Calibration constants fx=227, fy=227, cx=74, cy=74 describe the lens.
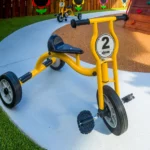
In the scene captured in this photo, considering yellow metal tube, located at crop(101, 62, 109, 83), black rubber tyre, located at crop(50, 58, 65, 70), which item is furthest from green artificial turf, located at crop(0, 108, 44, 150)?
black rubber tyre, located at crop(50, 58, 65, 70)

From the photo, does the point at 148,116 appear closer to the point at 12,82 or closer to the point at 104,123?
the point at 104,123

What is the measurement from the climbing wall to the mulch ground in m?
0.25

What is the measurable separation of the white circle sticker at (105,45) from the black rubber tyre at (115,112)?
1.10 ft

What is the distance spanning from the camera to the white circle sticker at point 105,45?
6.76 ft

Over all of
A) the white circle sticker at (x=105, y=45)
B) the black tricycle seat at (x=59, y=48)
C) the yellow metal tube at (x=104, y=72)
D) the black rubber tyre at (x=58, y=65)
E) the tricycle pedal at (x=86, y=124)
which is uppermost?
the white circle sticker at (x=105, y=45)

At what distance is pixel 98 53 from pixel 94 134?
800mm

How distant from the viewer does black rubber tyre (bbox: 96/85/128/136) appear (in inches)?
80.3

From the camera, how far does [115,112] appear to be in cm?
207

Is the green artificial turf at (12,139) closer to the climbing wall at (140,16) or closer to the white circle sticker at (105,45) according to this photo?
the white circle sticker at (105,45)

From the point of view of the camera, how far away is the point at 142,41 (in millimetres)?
5699

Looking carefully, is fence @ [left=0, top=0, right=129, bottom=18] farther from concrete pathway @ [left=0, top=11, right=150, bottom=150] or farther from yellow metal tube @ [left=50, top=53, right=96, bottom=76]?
yellow metal tube @ [left=50, top=53, right=96, bottom=76]

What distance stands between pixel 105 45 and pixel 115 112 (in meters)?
0.62

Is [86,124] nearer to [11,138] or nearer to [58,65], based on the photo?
[11,138]

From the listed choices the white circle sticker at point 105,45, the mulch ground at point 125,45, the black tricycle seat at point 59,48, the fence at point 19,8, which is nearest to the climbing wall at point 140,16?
the mulch ground at point 125,45
